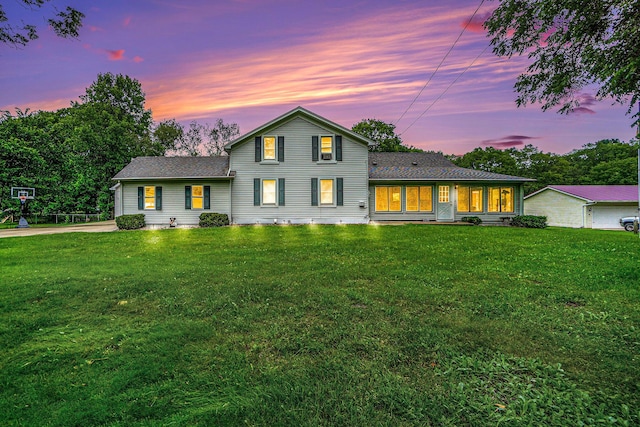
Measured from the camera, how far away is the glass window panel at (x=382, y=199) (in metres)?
19.7

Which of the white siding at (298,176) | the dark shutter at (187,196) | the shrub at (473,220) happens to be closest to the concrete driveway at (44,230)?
the dark shutter at (187,196)

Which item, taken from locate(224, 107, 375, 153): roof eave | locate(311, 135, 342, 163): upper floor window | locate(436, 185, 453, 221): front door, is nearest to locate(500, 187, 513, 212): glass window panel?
locate(436, 185, 453, 221): front door

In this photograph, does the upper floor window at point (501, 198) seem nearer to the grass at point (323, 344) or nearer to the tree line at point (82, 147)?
the grass at point (323, 344)

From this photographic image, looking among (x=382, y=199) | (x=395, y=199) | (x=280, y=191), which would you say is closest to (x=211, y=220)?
(x=280, y=191)

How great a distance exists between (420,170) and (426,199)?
7.13ft

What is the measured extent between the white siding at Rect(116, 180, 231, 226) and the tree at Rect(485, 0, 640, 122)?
51.4 feet

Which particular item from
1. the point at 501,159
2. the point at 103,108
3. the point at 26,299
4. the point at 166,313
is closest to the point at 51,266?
the point at 26,299

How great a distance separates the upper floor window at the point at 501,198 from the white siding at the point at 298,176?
916 cm

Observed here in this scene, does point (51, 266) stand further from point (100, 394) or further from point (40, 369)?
point (100, 394)

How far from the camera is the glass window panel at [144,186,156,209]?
18.3 m

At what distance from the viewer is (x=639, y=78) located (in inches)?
164

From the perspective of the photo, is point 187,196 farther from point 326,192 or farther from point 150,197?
point 326,192

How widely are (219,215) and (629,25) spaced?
1695 cm

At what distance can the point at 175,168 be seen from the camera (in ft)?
63.6
